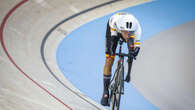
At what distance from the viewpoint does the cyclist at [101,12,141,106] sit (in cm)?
306

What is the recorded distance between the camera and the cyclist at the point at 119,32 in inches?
121

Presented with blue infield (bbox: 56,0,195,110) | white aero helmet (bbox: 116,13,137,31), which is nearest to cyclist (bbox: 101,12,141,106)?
white aero helmet (bbox: 116,13,137,31)

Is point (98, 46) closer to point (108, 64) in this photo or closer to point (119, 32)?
point (108, 64)

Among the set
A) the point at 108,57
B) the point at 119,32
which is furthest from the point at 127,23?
the point at 108,57

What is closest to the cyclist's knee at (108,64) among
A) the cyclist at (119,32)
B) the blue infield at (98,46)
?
the cyclist at (119,32)

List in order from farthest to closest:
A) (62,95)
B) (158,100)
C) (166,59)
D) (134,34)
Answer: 1. (166,59)
2. (158,100)
3. (62,95)
4. (134,34)

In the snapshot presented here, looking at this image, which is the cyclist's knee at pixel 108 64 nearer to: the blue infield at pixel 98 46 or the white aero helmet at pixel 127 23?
the white aero helmet at pixel 127 23

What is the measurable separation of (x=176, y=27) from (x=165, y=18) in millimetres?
601

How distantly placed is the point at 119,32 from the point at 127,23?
21 cm

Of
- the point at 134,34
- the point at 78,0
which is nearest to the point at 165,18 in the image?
the point at 78,0

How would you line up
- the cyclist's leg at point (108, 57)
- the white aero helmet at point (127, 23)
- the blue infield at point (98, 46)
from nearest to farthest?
the white aero helmet at point (127, 23)
the cyclist's leg at point (108, 57)
the blue infield at point (98, 46)

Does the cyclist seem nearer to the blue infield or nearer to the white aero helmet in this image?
the white aero helmet

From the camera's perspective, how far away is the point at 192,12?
7441 millimetres

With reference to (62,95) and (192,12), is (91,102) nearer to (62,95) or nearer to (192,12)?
(62,95)
